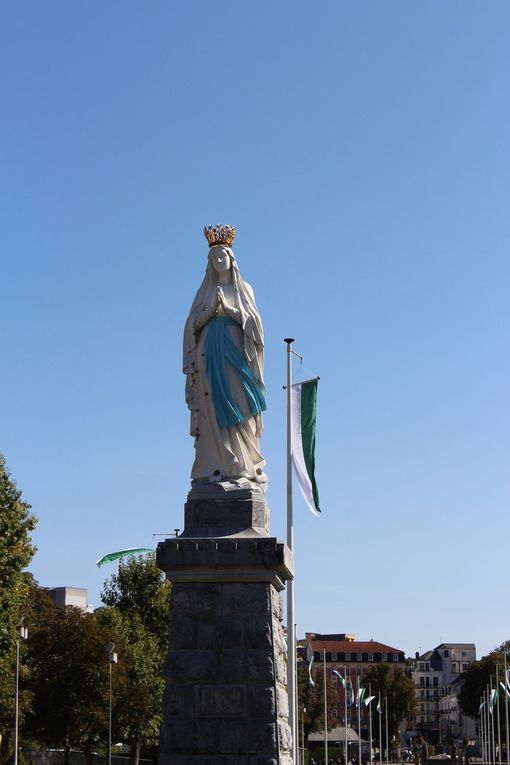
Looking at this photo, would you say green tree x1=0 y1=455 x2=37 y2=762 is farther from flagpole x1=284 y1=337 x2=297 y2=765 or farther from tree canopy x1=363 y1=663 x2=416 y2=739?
tree canopy x1=363 y1=663 x2=416 y2=739

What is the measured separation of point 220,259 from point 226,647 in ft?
18.3

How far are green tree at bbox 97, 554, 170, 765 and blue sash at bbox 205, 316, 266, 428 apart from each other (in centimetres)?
3420

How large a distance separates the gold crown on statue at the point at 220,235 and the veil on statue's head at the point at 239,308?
0.30 feet

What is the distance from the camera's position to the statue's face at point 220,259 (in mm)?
17562

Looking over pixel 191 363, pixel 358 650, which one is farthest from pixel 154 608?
pixel 358 650

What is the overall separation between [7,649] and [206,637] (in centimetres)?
2370

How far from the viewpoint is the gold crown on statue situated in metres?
17.8

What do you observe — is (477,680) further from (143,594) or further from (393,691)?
(143,594)

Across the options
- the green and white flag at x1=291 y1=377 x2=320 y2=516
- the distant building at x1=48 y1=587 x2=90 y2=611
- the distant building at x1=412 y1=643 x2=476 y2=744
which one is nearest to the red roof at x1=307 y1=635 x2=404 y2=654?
the distant building at x1=412 y1=643 x2=476 y2=744

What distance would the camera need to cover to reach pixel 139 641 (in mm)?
57094

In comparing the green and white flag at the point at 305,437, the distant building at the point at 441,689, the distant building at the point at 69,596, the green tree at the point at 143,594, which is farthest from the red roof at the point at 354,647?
the green and white flag at the point at 305,437

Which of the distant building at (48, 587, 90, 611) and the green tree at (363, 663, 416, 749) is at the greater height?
the distant building at (48, 587, 90, 611)

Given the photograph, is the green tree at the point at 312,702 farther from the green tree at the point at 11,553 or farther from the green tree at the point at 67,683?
the green tree at the point at 11,553

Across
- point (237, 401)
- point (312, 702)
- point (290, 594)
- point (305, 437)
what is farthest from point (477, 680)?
point (237, 401)
